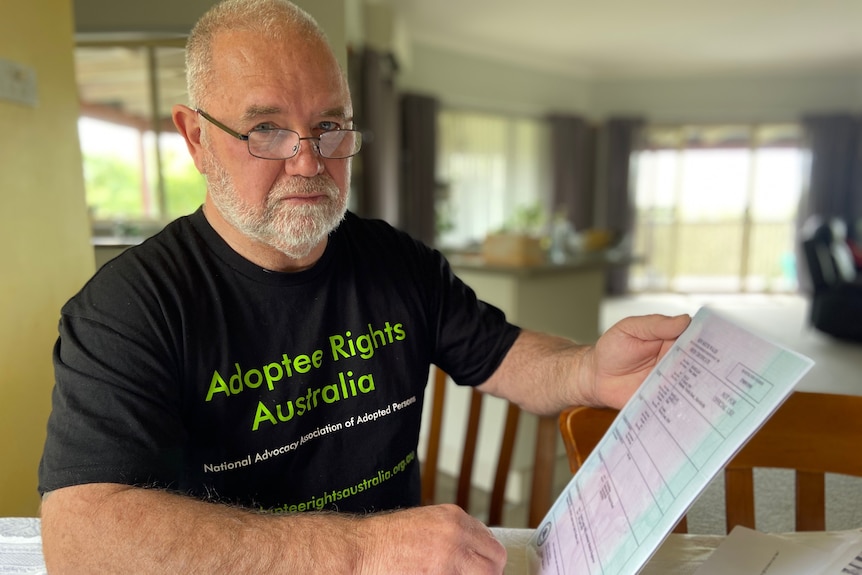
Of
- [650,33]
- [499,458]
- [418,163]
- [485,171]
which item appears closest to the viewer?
[499,458]

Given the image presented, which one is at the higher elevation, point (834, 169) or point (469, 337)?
point (834, 169)

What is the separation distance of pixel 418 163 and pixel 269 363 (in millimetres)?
4698

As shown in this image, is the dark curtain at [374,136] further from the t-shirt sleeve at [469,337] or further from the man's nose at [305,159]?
the man's nose at [305,159]

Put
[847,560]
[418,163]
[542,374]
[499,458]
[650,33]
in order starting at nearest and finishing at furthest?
1. [847,560]
2. [542,374]
3. [499,458]
4. [650,33]
5. [418,163]

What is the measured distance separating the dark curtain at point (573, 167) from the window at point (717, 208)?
601mm

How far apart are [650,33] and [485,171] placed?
6.61 feet

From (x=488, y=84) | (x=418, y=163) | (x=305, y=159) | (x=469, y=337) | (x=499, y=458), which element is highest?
(x=488, y=84)

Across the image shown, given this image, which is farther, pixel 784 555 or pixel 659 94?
pixel 659 94

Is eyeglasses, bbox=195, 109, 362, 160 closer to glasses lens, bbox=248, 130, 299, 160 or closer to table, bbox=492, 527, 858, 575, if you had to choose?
glasses lens, bbox=248, 130, 299, 160

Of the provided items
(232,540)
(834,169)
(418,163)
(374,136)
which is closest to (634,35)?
(418,163)

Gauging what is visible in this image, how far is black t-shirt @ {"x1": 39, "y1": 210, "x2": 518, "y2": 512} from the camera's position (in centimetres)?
66

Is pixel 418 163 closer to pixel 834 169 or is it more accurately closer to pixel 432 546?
pixel 834 169

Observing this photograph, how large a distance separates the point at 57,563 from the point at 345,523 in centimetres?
30

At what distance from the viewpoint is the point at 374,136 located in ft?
13.8
